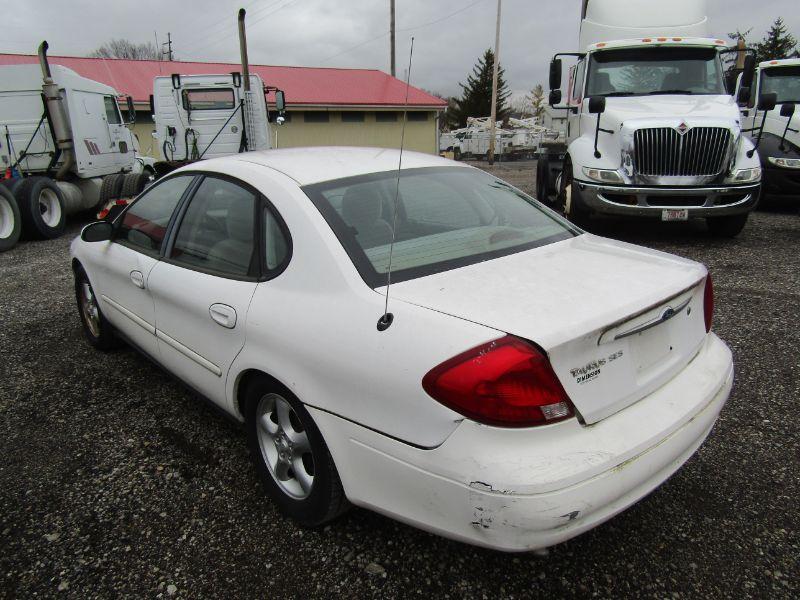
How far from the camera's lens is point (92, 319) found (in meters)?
4.21

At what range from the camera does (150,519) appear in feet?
8.04

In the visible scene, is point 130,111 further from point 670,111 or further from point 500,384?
point 500,384

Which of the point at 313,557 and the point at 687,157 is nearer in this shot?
the point at 313,557

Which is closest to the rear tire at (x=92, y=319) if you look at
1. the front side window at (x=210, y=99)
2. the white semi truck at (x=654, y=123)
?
the white semi truck at (x=654, y=123)

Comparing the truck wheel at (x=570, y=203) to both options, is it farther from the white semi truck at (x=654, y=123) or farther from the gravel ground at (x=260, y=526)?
the gravel ground at (x=260, y=526)

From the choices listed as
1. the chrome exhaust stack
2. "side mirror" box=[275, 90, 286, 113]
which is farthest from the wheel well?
"side mirror" box=[275, 90, 286, 113]

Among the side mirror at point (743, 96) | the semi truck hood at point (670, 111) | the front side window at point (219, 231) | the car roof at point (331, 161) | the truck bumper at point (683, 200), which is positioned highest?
the side mirror at point (743, 96)

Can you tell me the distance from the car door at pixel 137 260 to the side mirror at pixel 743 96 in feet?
25.8

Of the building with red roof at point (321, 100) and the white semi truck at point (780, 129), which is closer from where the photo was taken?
the white semi truck at point (780, 129)

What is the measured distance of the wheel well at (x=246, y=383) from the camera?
7.30 feet

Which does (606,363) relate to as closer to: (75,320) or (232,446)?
(232,446)

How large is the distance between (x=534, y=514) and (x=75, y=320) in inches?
192

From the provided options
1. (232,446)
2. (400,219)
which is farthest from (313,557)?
(400,219)

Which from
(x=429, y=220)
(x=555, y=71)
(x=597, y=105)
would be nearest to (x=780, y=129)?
(x=555, y=71)
